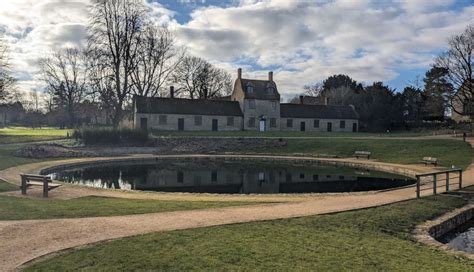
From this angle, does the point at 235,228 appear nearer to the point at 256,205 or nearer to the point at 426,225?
the point at 256,205

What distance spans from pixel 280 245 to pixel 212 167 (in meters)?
17.4

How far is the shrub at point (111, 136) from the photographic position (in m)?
31.8

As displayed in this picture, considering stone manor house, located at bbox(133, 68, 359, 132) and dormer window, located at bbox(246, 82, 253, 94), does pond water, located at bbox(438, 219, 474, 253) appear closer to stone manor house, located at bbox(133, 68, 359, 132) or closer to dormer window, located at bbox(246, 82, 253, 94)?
stone manor house, located at bbox(133, 68, 359, 132)

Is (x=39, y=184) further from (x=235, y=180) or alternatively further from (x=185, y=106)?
(x=185, y=106)

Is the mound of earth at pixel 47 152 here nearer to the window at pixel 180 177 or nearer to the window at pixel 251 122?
the window at pixel 180 177

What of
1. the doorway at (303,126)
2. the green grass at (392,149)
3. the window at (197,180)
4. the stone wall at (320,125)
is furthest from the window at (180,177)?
the doorway at (303,126)

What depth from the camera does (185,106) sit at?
47.3 meters

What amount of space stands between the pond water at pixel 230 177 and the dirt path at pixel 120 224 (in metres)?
5.08

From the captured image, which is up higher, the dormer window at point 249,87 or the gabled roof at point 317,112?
the dormer window at point 249,87

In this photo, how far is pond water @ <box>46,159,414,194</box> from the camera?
17.2 m

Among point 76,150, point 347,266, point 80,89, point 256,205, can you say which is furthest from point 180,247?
point 80,89

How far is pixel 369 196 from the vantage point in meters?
13.2

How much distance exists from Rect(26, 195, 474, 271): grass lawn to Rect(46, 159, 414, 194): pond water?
26.5 feet

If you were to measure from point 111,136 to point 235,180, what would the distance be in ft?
53.9
